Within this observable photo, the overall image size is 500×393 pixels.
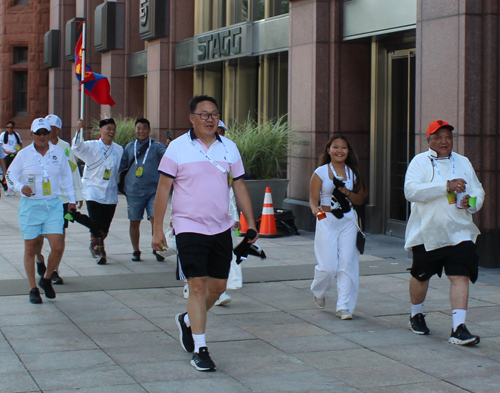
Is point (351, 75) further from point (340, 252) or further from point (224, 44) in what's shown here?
point (340, 252)

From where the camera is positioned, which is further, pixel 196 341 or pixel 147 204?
pixel 147 204

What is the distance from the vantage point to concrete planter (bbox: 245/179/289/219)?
549 inches

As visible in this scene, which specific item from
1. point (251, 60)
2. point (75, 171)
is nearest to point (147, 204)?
point (75, 171)

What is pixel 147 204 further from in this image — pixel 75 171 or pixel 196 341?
pixel 196 341

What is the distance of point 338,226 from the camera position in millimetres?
7242

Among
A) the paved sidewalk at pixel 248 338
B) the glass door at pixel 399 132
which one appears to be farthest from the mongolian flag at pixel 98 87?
the paved sidewalk at pixel 248 338

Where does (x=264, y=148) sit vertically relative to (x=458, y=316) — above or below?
above

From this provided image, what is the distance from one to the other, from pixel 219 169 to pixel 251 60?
12693 mm

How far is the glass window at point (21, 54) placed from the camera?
3709 cm

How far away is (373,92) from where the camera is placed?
1364 cm

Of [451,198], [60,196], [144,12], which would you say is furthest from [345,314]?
[144,12]

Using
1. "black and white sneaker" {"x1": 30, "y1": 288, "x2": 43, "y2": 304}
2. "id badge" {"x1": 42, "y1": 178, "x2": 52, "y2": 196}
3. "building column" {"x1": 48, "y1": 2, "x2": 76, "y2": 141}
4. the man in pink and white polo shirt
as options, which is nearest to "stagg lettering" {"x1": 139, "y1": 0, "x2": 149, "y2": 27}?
"building column" {"x1": 48, "y1": 2, "x2": 76, "y2": 141}

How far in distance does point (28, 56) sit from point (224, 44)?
844 inches

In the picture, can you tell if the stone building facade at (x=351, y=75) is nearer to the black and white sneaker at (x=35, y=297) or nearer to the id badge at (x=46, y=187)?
the id badge at (x=46, y=187)
